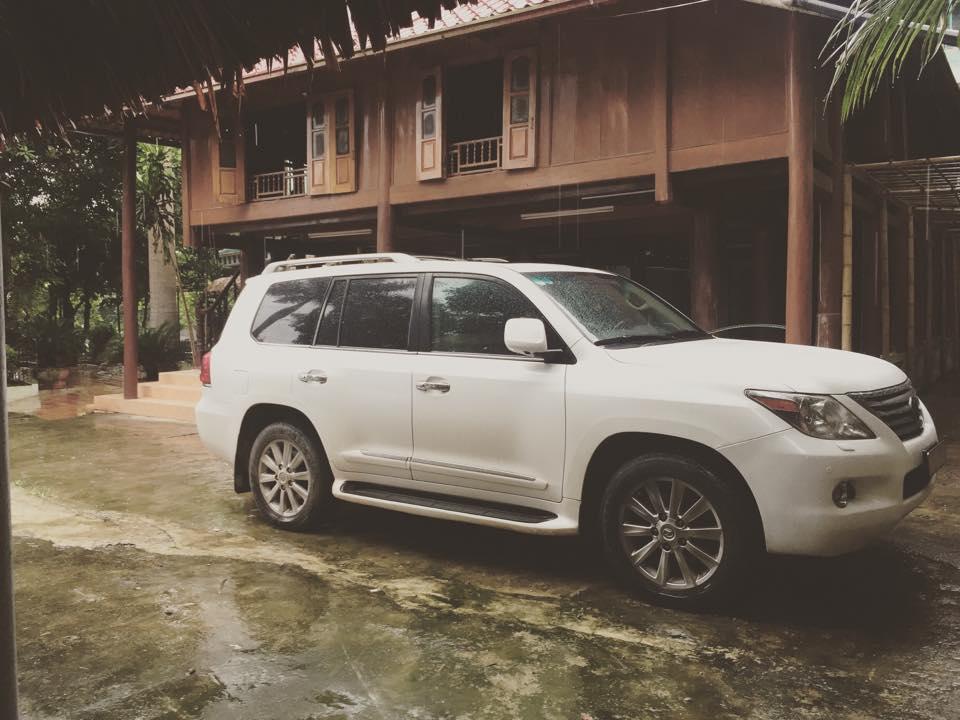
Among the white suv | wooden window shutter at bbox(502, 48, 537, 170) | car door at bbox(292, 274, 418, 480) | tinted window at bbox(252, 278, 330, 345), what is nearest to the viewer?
the white suv

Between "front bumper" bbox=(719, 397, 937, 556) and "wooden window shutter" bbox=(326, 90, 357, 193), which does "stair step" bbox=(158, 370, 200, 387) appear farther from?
"front bumper" bbox=(719, 397, 937, 556)

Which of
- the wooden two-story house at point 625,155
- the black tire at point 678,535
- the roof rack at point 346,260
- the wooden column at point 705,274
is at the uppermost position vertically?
the wooden two-story house at point 625,155

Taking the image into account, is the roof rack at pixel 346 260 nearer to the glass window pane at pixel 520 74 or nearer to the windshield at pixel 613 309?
the windshield at pixel 613 309

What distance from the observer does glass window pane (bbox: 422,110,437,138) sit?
41.7 ft

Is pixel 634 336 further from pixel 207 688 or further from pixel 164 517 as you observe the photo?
pixel 164 517

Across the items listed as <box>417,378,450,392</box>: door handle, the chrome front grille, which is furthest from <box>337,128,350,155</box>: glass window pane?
the chrome front grille

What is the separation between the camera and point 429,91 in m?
12.9

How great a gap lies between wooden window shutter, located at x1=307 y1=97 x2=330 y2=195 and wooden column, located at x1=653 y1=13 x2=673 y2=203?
6.03 m

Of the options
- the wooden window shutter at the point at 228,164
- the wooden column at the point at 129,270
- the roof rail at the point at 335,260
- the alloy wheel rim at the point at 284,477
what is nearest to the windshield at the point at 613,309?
the roof rail at the point at 335,260

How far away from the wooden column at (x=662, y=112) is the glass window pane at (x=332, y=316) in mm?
5924

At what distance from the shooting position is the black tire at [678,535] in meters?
4.00

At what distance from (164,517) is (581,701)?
421cm

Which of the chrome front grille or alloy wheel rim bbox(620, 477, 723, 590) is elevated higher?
the chrome front grille

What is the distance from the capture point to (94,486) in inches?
298
